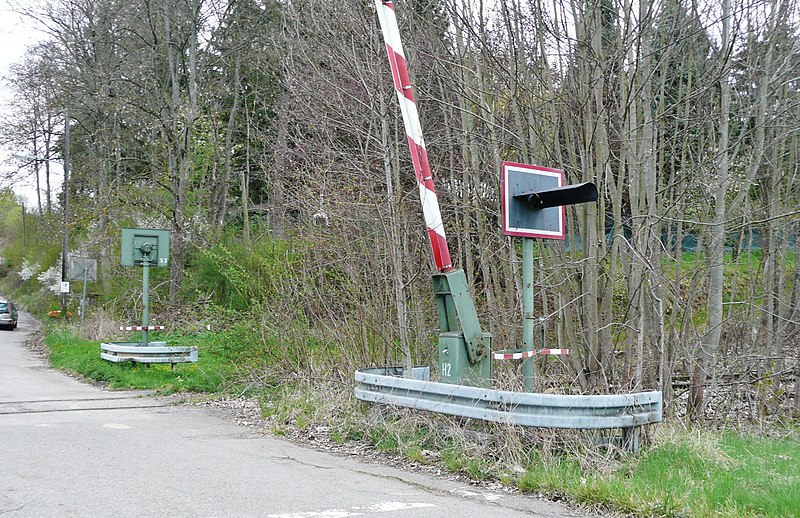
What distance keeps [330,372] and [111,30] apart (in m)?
25.5

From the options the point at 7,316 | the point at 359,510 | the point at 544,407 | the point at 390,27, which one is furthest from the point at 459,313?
the point at 7,316

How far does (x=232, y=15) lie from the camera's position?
97.6ft

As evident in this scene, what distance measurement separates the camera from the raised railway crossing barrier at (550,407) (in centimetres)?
705

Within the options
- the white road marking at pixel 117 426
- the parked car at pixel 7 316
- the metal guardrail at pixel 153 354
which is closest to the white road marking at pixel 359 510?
the white road marking at pixel 117 426

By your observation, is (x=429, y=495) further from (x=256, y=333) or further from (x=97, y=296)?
(x=97, y=296)

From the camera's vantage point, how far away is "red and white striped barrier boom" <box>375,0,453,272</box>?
8703 mm

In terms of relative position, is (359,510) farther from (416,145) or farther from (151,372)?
(151,372)

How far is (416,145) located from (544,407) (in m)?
3.12

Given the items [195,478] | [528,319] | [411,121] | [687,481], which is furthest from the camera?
[411,121]

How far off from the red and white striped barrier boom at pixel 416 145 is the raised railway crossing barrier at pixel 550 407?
145 centimetres

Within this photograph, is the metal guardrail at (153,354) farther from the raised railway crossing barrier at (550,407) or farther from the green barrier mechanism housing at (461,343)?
the raised railway crossing barrier at (550,407)

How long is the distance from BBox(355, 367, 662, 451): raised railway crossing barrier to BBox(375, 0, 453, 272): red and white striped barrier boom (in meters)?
1.45

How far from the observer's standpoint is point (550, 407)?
7.16 meters

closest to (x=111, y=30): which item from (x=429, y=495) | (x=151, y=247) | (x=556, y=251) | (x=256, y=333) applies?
(x=151, y=247)
